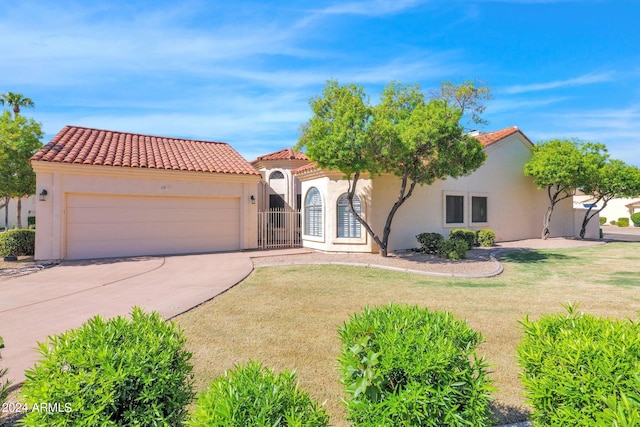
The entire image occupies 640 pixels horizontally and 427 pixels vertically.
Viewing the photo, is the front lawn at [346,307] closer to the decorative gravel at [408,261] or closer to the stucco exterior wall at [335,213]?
the decorative gravel at [408,261]

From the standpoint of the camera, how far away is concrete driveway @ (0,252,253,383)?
5762mm

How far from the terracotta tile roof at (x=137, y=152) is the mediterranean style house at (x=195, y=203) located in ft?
0.16

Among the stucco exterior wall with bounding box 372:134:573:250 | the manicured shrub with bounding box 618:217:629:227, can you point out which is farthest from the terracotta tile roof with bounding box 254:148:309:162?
the manicured shrub with bounding box 618:217:629:227

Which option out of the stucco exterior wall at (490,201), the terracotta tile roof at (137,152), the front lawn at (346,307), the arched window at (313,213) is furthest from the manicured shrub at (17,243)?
the stucco exterior wall at (490,201)

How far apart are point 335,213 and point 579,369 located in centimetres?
1409

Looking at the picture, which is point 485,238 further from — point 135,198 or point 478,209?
point 135,198

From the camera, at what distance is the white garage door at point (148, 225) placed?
14445 millimetres

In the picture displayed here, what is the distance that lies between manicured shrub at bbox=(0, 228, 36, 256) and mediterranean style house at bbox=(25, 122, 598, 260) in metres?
1.80

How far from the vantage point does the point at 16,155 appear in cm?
1630

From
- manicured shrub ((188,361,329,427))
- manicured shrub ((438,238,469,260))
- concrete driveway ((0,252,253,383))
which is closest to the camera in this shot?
manicured shrub ((188,361,329,427))

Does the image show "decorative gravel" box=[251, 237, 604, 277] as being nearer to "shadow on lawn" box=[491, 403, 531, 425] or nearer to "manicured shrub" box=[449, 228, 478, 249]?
"manicured shrub" box=[449, 228, 478, 249]

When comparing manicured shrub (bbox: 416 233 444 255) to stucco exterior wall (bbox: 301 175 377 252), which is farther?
stucco exterior wall (bbox: 301 175 377 252)

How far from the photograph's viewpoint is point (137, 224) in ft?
50.7

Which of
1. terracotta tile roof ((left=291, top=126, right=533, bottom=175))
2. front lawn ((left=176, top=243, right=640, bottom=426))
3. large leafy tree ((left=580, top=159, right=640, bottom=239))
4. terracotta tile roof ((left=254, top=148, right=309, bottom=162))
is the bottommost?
front lawn ((left=176, top=243, right=640, bottom=426))
